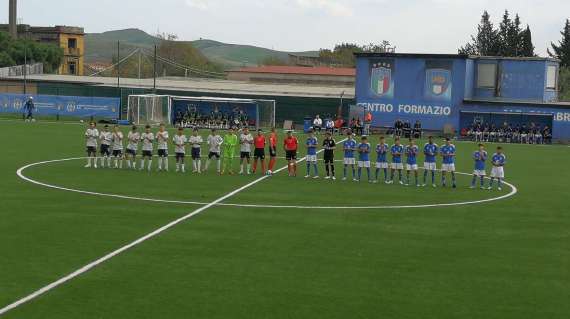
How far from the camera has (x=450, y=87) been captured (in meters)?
66.9

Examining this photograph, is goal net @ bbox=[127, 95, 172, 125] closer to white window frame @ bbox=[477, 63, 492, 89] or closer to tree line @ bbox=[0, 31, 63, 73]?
white window frame @ bbox=[477, 63, 492, 89]

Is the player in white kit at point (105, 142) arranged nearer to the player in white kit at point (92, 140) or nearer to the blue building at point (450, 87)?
the player in white kit at point (92, 140)

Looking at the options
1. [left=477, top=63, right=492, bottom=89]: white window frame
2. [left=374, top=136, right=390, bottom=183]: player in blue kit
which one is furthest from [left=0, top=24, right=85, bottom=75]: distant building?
[left=374, top=136, right=390, bottom=183]: player in blue kit

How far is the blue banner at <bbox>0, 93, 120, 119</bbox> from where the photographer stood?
72.9m

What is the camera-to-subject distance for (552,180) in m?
37.7

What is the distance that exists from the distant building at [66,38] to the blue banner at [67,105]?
67.2 meters

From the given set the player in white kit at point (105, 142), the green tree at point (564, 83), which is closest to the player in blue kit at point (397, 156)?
the player in white kit at point (105, 142)

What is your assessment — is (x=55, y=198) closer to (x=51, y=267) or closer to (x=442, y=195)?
(x=51, y=267)

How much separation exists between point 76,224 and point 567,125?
48338 mm

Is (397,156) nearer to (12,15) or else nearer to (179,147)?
(179,147)

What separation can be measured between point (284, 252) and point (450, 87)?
49.3 metres

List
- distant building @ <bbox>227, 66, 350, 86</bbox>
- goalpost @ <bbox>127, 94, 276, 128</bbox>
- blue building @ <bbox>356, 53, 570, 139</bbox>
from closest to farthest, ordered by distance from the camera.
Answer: blue building @ <bbox>356, 53, 570, 139</bbox> → goalpost @ <bbox>127, 94, 276, 128</bbox> → distant building @ <bbox>227, 66, 350, 86</bbox>

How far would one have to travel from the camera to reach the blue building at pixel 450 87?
66500 millimetres

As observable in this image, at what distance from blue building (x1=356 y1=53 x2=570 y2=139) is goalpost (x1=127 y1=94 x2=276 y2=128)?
8454mm
